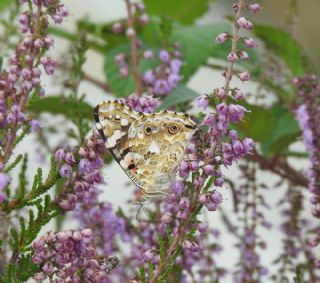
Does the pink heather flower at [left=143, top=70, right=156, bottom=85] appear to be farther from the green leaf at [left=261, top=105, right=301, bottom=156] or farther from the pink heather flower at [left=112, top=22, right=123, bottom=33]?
the green leaf at [left=261, top=105, right=301, bottom=156]

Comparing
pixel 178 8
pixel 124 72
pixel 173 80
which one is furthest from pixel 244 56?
pixel 178 8

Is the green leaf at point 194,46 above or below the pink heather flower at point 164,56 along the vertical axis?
above

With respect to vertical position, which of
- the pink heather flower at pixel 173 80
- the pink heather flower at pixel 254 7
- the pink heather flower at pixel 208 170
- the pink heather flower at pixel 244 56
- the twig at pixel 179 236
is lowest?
the twig at pixel 179 236

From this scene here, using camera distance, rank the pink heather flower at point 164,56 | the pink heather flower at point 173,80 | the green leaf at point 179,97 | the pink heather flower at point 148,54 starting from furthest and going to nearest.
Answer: the pink heather flower at point 148,54 < the pink heather flower at point 164,56 < the pink heather flower at point 173,80 < the green leaf at point 179,97

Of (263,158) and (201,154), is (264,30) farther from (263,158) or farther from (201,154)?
(201,154)

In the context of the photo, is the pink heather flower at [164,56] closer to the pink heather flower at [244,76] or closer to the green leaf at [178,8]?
the green leaf at [178,8]

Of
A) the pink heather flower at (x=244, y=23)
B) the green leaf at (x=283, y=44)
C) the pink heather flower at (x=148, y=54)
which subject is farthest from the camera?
the green leaf at (x=283, y=44)

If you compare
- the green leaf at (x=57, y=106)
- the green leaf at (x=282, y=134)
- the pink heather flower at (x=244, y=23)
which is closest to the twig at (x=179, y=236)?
the pink heather flower at (x=244, y=23)
